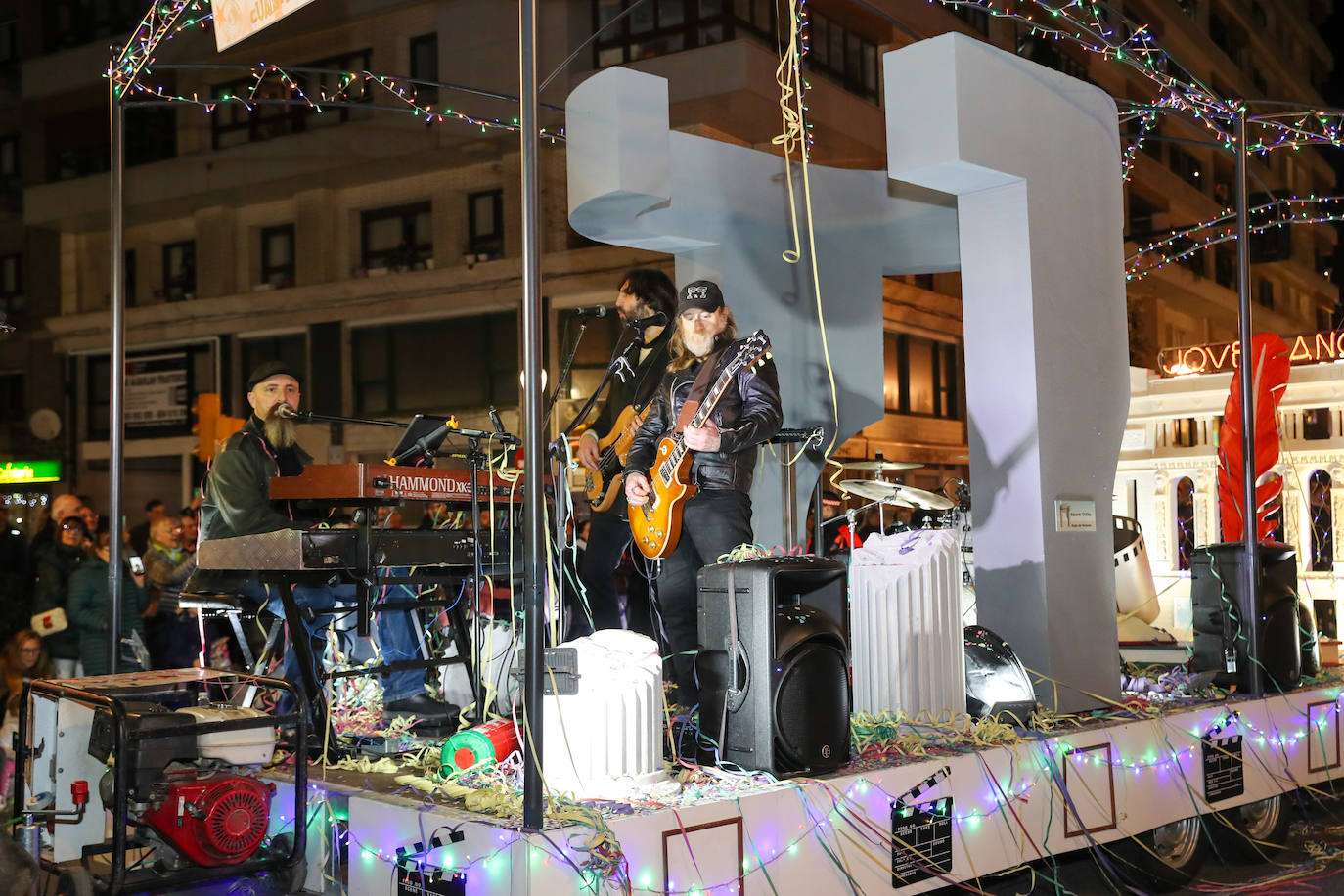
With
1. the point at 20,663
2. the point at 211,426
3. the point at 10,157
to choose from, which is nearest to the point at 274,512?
the point at 20,663

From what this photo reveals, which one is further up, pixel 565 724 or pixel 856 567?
pixel 856 567

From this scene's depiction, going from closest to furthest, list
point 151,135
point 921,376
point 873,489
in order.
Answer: point 873,489 → point 151,135 → point 921,376

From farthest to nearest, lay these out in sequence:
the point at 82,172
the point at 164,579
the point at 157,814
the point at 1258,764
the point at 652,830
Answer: the point at 82,172 < the point at 164,579 < the point at 1258,764 < the point at 157,814 < the point at 652,830

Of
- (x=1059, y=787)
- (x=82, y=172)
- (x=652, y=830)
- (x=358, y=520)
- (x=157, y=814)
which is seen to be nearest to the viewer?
(x=652, y=830)

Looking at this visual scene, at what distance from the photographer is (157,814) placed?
342 cm

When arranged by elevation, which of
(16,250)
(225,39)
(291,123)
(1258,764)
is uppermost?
(291,123)

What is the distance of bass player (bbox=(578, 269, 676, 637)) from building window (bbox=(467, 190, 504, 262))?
1212cm

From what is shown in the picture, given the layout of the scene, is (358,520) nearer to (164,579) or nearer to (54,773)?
(54,773)

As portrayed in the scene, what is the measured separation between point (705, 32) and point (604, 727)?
1278 centimetres

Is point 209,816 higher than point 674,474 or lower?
lower

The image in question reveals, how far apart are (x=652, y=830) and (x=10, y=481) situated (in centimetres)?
1869

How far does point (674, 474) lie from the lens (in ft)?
14.9

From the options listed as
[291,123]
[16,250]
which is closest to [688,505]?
[291,123]

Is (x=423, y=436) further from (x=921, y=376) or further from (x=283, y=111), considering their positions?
(x=921, y=376)
